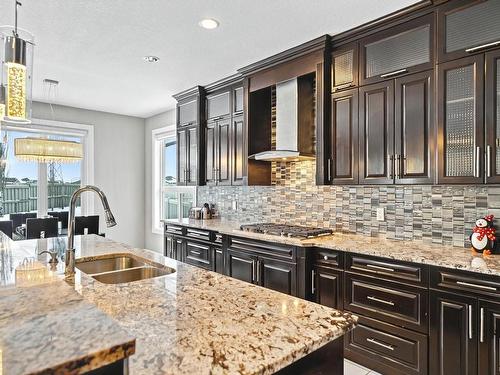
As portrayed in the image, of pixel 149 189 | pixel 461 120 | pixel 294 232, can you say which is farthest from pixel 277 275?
pixel 149 189

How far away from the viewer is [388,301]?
2432mm

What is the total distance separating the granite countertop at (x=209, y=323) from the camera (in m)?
0.88

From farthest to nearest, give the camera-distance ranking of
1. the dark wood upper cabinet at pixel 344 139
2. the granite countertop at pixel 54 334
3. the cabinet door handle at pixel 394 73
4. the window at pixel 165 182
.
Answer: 1. the window at pixel 165 182
2. the dark wood upper cabinet at pixel 344 139
3. the cabinet door handle at pixel 394 73
4. the granite countertop at pixel 54 334

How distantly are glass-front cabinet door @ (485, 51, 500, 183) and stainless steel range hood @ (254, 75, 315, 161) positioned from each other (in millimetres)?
1597

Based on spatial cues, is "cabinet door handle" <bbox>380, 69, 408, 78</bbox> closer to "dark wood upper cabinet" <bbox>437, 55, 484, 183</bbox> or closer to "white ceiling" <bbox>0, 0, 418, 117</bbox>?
"dark wood upper cabinet" <bbox>437, 55, 484, 183</bbox>

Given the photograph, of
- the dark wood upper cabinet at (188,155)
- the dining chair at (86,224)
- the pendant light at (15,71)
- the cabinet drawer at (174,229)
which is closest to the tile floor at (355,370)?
the cabinet drawer at (174,229)

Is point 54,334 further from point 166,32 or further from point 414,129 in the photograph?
point 166,32

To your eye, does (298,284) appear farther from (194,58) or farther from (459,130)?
(194,58)

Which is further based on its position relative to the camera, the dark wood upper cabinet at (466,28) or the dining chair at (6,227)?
the dining chair at (6,227)

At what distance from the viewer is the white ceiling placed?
2.59m

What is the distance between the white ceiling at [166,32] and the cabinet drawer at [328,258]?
1.95 metres

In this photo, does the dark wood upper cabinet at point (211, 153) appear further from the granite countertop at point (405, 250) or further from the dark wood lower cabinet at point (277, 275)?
the dark wood lower cabinet at point (277, 275)

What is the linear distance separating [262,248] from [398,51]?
210cm

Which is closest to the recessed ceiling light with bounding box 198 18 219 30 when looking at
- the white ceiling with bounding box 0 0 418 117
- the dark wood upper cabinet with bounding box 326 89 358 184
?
the white ceiling with bounding box 0 0 418 117
